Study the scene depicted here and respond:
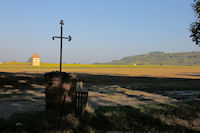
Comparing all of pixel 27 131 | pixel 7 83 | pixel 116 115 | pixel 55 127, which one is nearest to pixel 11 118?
pixel 27 131

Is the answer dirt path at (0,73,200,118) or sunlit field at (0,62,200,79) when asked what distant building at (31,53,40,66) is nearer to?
sunlit field at (0,62,200,79)

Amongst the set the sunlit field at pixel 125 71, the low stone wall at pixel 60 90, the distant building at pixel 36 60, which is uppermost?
the distant building at pixel 36 60

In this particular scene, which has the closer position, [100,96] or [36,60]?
[100,96]

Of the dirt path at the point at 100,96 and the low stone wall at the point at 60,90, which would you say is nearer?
the low stone wall at the point at 60,90

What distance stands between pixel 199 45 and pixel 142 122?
614 inches

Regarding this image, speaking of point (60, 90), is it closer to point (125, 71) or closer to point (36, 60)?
point (125, 71)

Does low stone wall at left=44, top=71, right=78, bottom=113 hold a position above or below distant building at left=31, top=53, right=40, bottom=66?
below

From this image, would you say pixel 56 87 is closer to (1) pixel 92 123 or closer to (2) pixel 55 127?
(2) pixel 55 127

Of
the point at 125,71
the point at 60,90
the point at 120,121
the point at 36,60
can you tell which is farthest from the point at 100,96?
the point at 36,60

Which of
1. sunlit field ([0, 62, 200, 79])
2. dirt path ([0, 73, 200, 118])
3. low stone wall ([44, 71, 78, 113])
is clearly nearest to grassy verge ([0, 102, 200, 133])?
low stone wall ([44, 71, 78, 113])

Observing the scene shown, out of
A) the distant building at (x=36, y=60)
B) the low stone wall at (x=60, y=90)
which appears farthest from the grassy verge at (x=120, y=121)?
the distant building at (x=36, y=60)

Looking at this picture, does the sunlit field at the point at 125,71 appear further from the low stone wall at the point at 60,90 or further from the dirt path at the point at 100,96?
the low stone wall at the point at 60,90

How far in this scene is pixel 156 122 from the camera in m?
8.16

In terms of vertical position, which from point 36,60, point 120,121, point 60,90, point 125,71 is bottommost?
point 120,121
